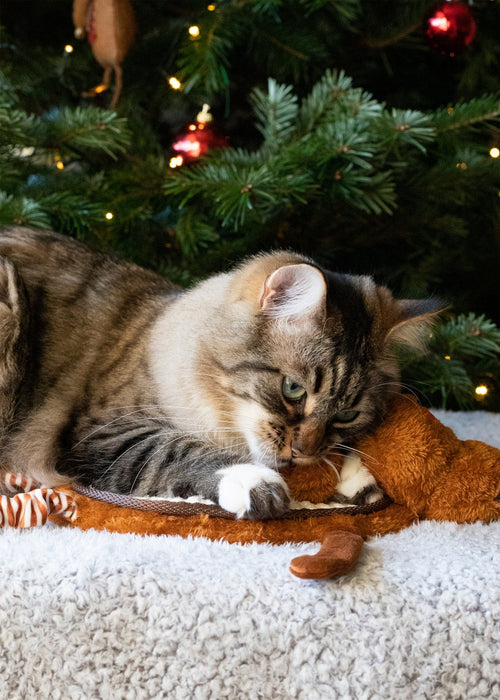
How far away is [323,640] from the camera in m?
0.79

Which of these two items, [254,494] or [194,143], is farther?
[194,143]

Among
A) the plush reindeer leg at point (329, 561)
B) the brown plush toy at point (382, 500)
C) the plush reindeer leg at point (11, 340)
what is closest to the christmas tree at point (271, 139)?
the plush reindeer leg at point (11, 340)

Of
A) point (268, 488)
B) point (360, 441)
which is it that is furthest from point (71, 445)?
point (360, 441)

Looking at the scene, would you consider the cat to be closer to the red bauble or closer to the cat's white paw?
the cat's white paw

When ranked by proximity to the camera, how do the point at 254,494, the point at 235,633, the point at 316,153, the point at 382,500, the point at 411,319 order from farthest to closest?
the point at 316,153
the point at 411,319
the point at 382,500
the point at 254,494
the point at 235,633

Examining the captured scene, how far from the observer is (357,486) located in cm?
116

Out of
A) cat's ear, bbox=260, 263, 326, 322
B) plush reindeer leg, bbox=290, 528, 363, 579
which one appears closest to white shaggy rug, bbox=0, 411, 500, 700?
plush reindeer leg, bbox=290, 528, 363, 579

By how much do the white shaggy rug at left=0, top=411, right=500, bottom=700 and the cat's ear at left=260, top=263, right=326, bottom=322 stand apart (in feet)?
1.51

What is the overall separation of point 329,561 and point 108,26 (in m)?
1.47

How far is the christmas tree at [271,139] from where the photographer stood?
5.24ft

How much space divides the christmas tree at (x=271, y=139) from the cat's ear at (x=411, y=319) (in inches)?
17.1

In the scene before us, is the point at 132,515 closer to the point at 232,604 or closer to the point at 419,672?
the point at 232,604

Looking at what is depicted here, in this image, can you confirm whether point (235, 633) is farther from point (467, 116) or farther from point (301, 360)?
point (467, 116)

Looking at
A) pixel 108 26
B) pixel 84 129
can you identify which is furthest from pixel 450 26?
pixel 84 129
